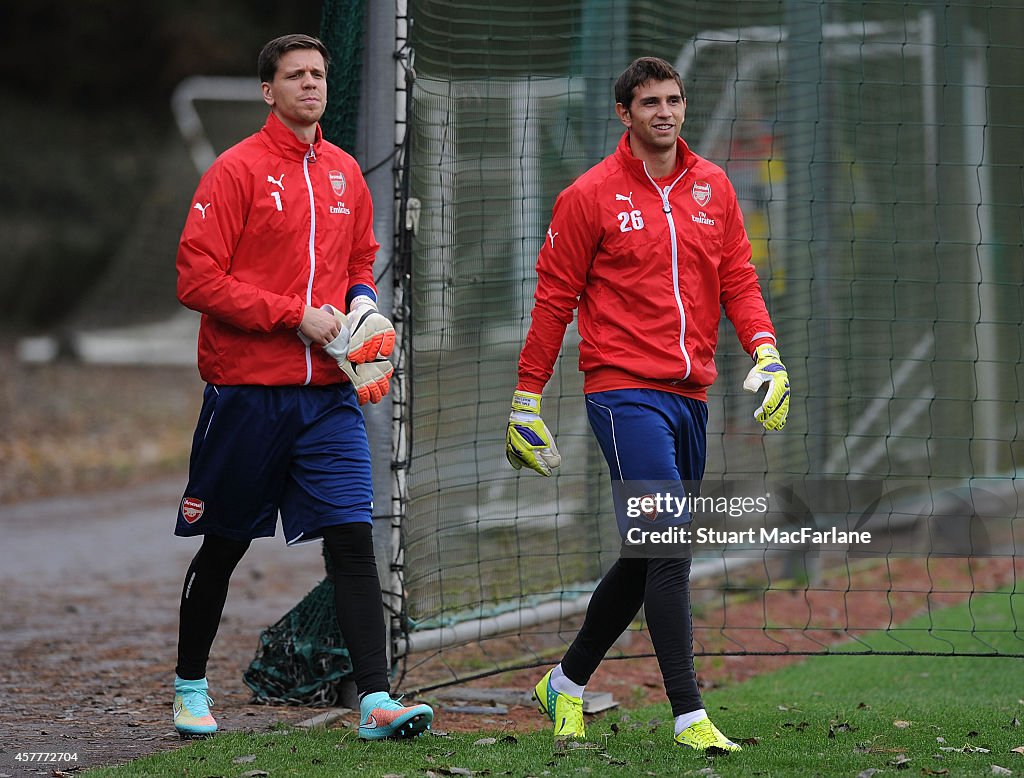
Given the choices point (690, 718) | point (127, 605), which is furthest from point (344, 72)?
point (127, 605)

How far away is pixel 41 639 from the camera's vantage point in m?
6.96

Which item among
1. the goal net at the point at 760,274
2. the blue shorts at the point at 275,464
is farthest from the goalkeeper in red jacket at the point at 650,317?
the goal net at the point at 760,274

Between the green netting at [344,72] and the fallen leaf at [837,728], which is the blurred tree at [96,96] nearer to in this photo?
the green netting at [344,72]

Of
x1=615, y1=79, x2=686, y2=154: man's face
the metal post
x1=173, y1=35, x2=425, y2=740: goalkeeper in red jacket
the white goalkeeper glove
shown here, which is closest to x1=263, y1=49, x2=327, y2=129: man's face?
x1=173, y1=35, x2=425, y2=740: goalkeeper in red jacket

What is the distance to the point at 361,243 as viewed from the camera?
477 cm

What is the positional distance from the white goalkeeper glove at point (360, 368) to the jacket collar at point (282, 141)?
20.0 inches

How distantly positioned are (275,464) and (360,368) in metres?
0.42

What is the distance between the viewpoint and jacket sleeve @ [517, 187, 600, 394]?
4.55m

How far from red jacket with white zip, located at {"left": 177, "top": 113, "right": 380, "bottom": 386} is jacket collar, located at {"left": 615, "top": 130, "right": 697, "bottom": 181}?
0.91m

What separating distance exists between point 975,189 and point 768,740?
6.21 m

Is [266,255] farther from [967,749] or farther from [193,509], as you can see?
[967,749]

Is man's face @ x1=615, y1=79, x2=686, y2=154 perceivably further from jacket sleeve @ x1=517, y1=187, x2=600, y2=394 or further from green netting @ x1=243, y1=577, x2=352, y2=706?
green netting @ x1=243, y1=577, x2=352, y2=706

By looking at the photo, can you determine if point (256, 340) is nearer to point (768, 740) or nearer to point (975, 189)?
point (768, 740)

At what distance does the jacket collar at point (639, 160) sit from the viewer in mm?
4566
